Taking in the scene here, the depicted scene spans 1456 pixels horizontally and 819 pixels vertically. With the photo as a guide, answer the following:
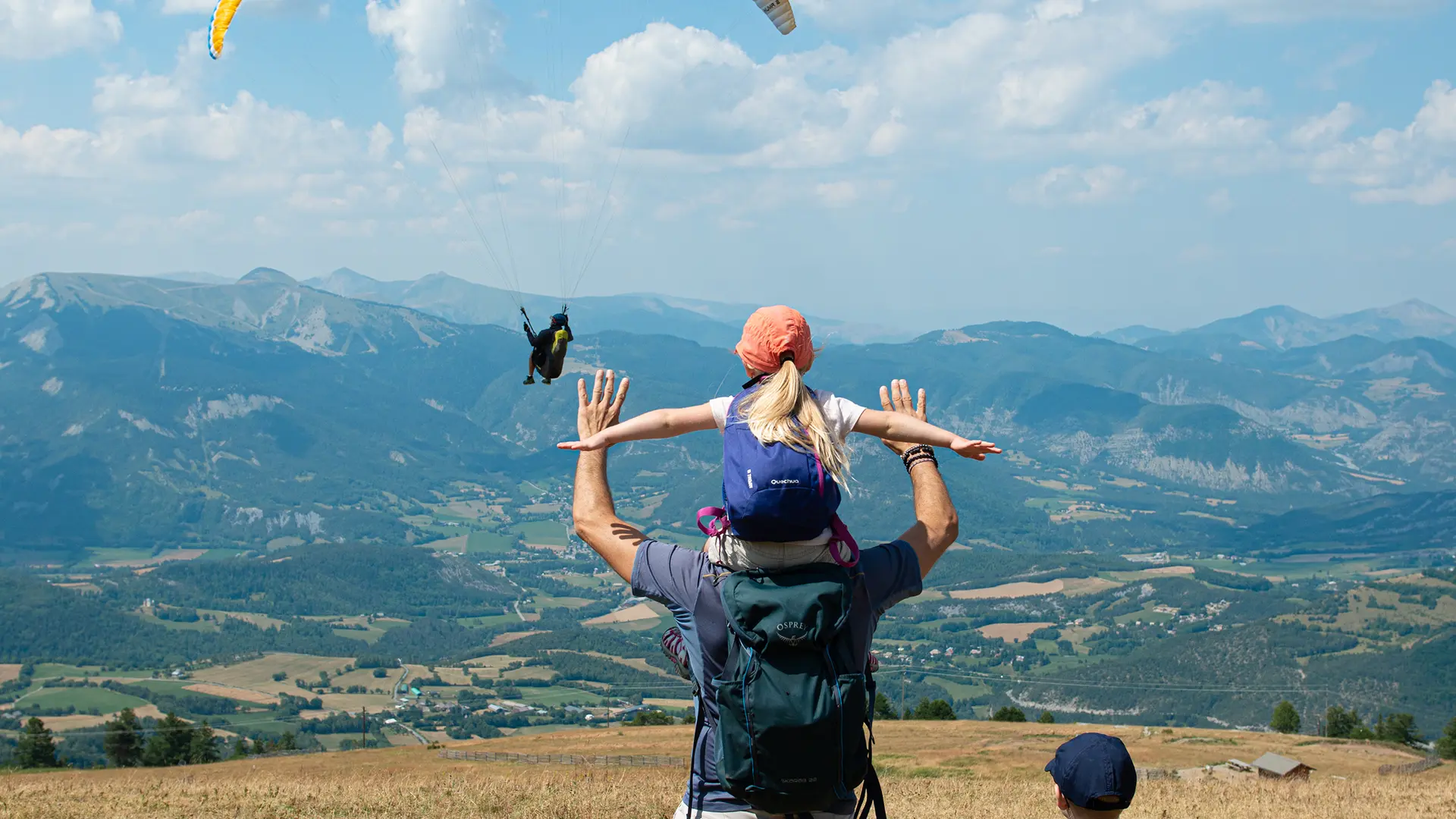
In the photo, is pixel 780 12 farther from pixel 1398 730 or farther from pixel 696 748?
pixel 1398 730

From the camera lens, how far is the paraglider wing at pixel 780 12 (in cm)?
1355

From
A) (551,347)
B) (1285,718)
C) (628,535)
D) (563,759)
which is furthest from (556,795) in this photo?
(1285,718)

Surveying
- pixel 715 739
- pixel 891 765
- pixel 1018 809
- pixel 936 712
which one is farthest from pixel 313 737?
pixel 715 739

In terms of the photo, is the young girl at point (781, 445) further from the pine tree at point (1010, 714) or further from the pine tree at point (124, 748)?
the pine tree at point (1010, 714)

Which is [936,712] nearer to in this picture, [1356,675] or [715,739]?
[715,739]

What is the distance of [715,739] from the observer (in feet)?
14.5

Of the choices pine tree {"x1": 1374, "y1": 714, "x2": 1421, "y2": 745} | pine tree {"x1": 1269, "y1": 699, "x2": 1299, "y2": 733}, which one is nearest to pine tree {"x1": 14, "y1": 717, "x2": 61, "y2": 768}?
pine tree {"x1": 1269, "y1": 699, "x2": 1299, "y2": 733}

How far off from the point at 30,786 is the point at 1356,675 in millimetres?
190888

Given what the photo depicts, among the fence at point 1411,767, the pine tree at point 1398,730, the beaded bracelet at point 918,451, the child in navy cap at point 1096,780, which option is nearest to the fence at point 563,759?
the fence at point 1411,767

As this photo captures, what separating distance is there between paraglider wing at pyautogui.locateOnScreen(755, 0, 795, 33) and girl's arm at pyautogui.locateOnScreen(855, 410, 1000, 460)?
986cm

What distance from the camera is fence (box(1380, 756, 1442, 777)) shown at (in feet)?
92.5

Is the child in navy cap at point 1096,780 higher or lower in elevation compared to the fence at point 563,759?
higher

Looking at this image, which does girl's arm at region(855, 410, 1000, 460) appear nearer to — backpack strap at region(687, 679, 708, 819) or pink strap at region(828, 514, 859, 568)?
pink strap at region(828, 514, 859, 568)

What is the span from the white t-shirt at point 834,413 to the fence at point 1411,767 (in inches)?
1105
